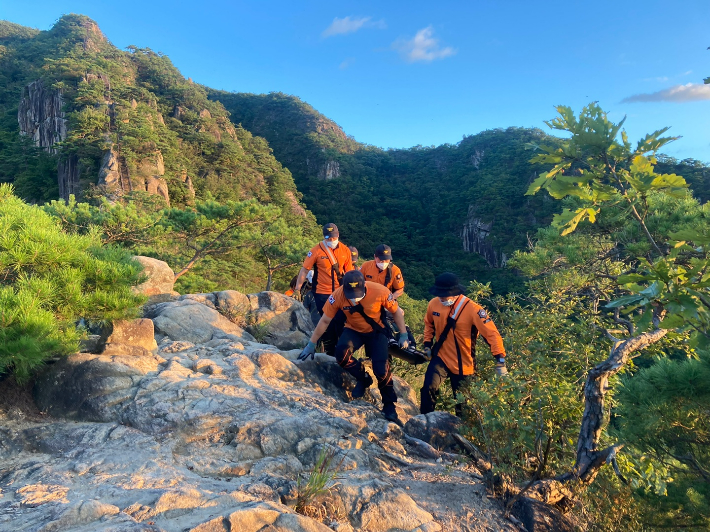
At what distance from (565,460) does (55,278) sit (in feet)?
13.1

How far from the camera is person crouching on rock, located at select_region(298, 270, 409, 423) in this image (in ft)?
13.1

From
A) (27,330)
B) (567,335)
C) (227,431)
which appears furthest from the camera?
(567,335)

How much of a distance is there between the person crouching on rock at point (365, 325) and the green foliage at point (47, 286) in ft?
6.38

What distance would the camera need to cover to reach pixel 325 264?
5.18 meters

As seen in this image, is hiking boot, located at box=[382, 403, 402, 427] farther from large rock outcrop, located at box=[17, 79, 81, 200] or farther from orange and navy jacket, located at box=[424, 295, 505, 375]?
large rock outcrop, located at box=[17, 79, 81, 200]

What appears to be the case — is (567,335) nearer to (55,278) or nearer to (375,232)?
(55,278)

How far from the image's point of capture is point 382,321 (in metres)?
4.30

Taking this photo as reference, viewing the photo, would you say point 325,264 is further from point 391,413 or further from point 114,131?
point 114,131

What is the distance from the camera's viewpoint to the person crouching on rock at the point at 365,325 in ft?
13.1

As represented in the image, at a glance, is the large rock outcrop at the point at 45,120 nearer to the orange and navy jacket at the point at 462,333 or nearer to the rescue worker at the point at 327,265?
the rescue worker at the point at 327,265

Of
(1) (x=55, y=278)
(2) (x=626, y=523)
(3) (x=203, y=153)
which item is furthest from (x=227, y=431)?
(3) (x=203, y=153)

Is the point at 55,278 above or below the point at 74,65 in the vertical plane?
below

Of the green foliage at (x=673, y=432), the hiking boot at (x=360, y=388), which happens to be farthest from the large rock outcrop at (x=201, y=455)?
the green foliage at (x=673, y=432)

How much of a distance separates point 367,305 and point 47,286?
8.88 ft
